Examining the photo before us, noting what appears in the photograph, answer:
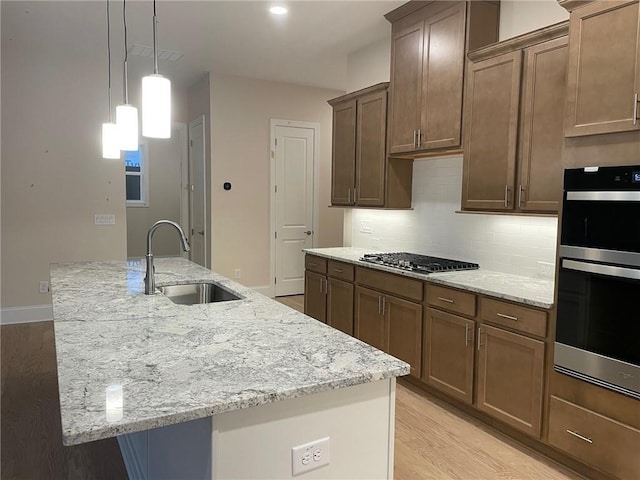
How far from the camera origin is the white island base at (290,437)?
1237 mm

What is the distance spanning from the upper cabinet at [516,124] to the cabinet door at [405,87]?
1.83 ft

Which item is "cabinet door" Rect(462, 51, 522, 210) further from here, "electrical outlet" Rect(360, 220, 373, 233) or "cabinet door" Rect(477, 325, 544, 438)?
"electrical outlet" Rect(360, 220, 373, 233)

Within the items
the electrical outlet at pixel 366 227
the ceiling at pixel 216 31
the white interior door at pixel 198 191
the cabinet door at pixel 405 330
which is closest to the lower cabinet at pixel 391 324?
the cabinet door at pixel 405 330

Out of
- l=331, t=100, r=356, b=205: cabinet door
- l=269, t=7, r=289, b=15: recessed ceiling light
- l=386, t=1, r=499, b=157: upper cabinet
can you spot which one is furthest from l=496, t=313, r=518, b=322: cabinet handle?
l=269, t=7, r=289, b=15: recessed ceiling light

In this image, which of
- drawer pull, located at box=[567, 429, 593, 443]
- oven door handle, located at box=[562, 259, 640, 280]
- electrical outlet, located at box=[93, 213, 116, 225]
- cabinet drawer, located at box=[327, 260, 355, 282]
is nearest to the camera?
oven door handle, located at box=[562, 259, 640, 280]

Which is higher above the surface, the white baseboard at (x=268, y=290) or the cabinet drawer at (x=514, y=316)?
the cabinet drawer at (x=514, y=316)

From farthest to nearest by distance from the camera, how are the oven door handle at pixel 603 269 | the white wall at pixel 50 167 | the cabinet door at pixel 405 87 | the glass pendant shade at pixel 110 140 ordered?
the white wall at pixel 50 167, the cabinet door at pixel 405 87, the glass pendant shade at pixel 110 140, the oven door handle at pixel 603 269

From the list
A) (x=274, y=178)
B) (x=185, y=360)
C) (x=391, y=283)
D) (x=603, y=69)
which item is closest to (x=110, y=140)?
(x=185, y=360)

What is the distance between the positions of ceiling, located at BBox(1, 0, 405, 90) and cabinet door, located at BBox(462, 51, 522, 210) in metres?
1.20

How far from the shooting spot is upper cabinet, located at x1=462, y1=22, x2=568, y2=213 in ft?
8.62

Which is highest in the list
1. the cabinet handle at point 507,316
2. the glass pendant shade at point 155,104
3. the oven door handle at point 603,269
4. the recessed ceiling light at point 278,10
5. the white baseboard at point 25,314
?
the recessed ceiling light at point 278,10

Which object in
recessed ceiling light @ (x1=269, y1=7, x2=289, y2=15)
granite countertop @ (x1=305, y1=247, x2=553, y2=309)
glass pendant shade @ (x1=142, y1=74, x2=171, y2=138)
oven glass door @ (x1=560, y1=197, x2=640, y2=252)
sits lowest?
granite countertop @ (x1=305, y1=247, x2=553, y2=309)

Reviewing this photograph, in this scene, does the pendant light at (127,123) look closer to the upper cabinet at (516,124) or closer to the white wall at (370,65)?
the upper cabinet at (516,124)

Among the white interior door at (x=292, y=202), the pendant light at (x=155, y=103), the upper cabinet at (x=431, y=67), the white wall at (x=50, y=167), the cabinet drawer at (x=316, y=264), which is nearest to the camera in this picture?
the pendant light at (x=155, y=103)
